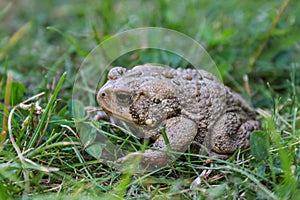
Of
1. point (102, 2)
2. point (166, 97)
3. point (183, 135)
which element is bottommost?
point (183, 135)

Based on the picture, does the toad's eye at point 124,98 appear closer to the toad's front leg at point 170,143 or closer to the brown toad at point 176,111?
the brown toad at point 176,111

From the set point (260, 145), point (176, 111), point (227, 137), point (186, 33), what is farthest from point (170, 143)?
point (186, 33)

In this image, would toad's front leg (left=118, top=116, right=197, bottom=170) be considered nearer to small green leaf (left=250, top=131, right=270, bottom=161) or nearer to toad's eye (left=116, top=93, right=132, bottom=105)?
toad's eye (left=116, top=93, right=132, bottom=105)

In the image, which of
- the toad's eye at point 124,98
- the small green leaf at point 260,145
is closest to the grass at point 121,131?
the small green leaf at point 260,145

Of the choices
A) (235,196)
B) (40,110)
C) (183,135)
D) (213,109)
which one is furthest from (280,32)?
(40,110)

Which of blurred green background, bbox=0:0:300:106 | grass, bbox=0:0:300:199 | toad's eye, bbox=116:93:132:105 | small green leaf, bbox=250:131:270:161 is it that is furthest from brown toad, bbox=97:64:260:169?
blurred green background, bbox=0:0:300:106

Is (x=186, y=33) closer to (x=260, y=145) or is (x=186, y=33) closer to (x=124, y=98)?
(x=124, y=98)

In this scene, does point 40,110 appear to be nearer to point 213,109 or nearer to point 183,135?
point 183,135
